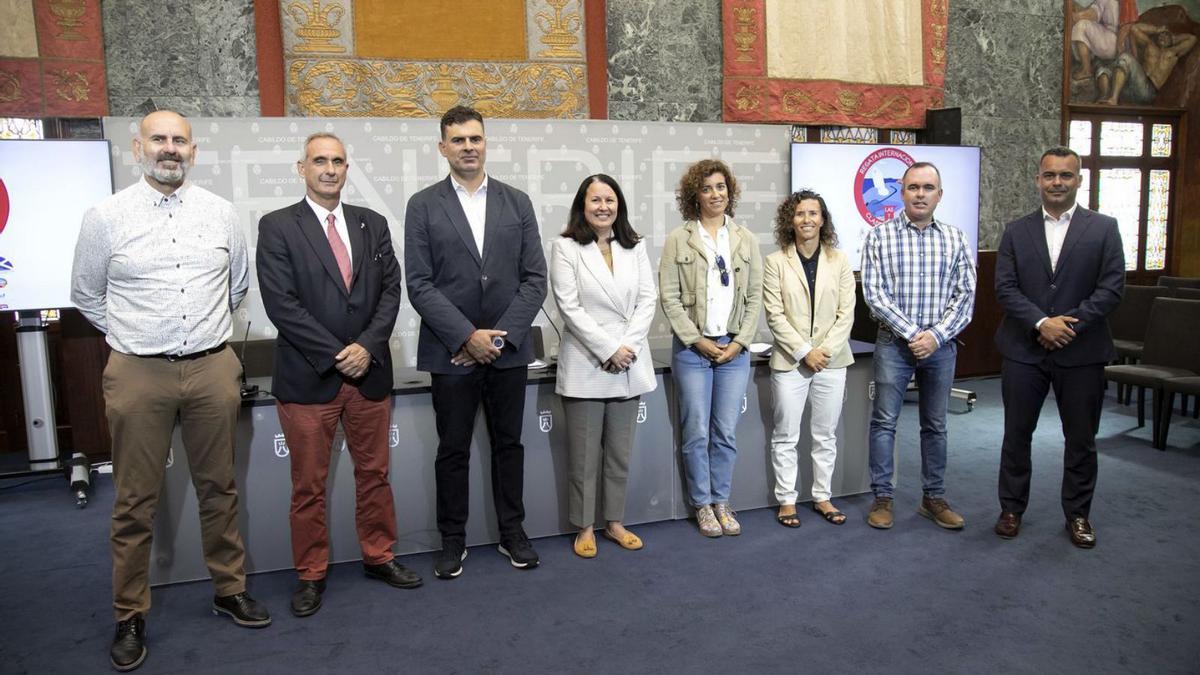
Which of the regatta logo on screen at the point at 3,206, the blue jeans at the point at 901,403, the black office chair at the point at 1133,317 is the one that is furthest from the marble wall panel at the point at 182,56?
the black office chair at the point at 1133,317

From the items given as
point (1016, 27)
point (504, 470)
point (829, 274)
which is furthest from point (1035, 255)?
point (1016, 27)

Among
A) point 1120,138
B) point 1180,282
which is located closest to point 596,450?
point 1180,282

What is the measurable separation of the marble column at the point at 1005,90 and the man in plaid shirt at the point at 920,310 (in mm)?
4123

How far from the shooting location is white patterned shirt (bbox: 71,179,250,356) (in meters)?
2.52

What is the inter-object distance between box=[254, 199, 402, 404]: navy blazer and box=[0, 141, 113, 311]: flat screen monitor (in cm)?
230

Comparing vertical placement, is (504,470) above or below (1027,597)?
above

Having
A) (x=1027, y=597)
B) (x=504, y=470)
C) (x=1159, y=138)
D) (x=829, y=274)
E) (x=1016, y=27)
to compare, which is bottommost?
(x=1027, y=597)

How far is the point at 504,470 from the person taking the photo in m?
3.19

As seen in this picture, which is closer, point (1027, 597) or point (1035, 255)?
point (1027, 597)

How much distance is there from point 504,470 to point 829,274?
1630 mm

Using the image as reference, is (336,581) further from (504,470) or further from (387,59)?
(387,59)

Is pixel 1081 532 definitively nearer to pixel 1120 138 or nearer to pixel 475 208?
pixel 475 208

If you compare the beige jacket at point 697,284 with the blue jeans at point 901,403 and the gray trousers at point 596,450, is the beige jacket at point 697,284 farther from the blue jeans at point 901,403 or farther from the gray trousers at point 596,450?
the blue jeans at point 901,403

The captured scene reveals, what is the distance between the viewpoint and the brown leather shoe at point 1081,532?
131 inches
